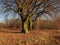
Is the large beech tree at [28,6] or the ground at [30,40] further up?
the large beech tree at [28,6]

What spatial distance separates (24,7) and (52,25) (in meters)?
39.8

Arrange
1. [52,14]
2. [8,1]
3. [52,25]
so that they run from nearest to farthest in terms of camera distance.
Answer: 1. [8,1]
2. [52,14]
3. [52,25]

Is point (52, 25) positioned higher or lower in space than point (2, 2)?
lower

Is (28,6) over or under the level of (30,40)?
over

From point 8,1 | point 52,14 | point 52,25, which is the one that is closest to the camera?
point 8,1

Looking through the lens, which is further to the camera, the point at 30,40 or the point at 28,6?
the point at 28,6

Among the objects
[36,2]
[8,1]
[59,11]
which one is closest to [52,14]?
[59,11]

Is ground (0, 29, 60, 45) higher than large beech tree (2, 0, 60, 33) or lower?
Result: lower

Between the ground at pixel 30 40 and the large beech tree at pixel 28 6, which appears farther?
the large beech tree at pixel 28 6

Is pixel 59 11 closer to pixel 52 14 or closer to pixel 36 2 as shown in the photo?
pixel 52 14

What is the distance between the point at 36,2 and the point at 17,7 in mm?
3333

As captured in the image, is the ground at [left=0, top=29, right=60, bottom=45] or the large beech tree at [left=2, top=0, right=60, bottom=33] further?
the large beech tree at [left=2, top=0, right=60, bottom=33]

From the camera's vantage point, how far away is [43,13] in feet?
91.8

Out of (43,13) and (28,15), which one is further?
(43,13)
